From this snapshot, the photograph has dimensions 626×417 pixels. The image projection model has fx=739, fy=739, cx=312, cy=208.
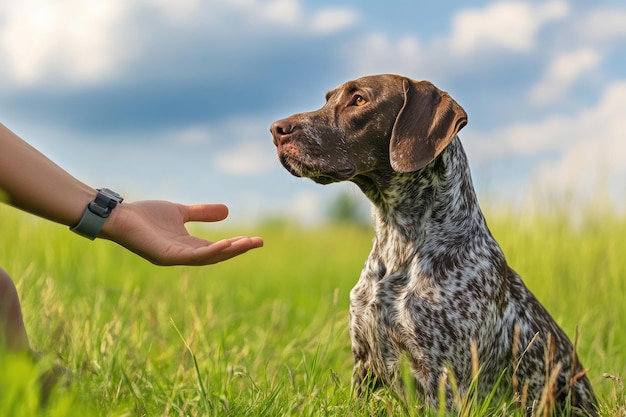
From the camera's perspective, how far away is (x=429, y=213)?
4125 mm

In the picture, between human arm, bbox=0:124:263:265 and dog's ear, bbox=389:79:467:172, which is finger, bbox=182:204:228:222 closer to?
human arm, bbox=0:124:263:265

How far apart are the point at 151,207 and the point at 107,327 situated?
1489mm

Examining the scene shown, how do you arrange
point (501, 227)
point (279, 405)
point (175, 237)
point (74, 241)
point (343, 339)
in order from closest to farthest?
point (175, 237), point (279, 405), point (343, 339), point (501, 227), point (74, 241)

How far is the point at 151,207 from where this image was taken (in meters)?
3.38

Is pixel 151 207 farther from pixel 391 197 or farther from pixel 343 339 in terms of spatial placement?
pixel 343 339

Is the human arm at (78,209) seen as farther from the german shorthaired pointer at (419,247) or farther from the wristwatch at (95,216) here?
the german shorthaired pointer at (419,247)

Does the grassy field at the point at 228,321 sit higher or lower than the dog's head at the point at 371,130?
lower

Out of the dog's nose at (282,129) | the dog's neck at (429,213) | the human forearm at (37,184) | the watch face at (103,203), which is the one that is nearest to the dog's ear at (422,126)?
the dog's neck at (429,213)

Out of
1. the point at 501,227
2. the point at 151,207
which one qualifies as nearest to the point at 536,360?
the point at 151,207

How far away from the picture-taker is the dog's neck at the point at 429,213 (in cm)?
409

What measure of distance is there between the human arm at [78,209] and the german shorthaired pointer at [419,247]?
3.52 feet

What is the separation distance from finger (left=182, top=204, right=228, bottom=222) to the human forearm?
0.53 meters

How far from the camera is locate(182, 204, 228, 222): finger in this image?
140 inches

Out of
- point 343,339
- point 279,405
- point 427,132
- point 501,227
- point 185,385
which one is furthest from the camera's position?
point 501,227
